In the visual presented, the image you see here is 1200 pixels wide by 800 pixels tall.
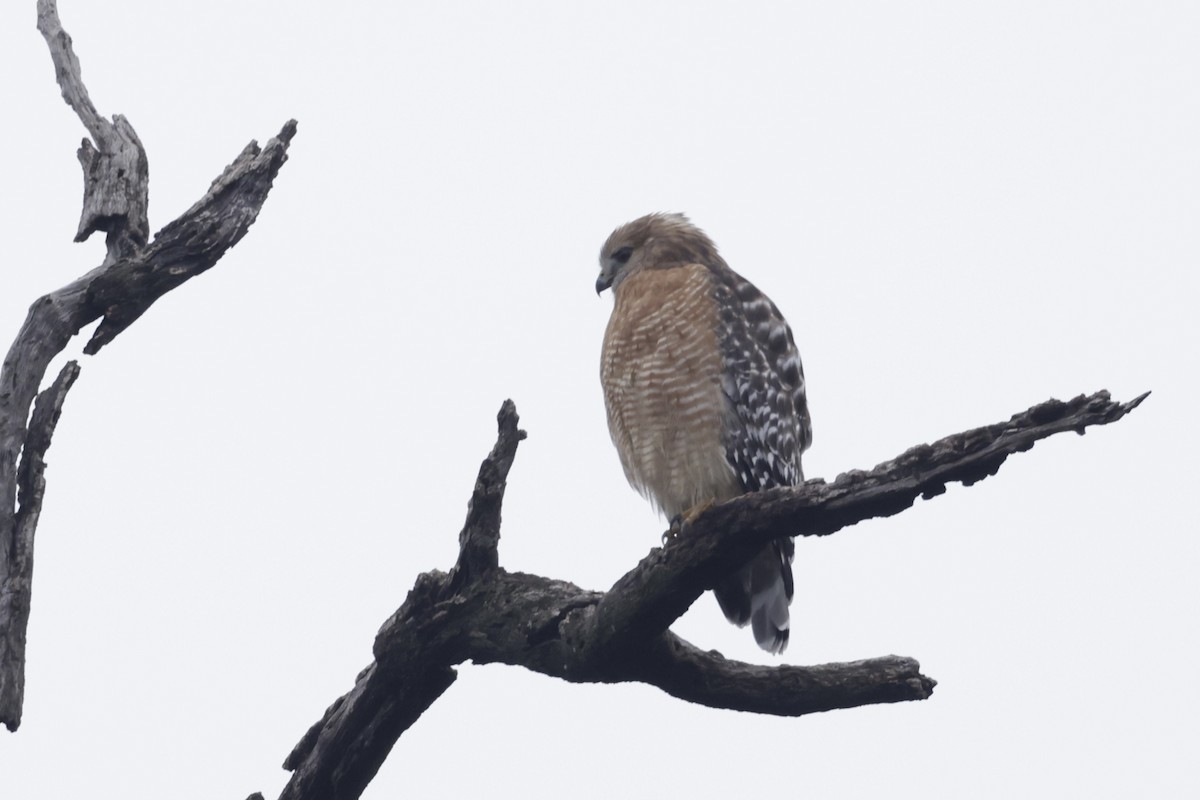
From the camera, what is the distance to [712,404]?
689 cm

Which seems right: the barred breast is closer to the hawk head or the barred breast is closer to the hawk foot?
the hawk foot

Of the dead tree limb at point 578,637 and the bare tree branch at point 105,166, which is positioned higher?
the bare tree branch at point 105,166

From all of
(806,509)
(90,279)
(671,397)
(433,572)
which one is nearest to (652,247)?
(671,397)

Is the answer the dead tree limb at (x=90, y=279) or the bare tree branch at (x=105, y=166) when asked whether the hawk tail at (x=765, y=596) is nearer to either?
the dead tree limb at (x=90, y=279)

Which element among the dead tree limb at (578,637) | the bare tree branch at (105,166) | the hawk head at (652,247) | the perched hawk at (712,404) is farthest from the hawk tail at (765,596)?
the bare tree branch at (105,166)

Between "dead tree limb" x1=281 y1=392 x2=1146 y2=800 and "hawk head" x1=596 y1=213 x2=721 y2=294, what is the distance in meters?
2.67

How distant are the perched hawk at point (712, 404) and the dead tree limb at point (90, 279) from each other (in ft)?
6.53

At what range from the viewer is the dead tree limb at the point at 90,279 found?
19.5 ft

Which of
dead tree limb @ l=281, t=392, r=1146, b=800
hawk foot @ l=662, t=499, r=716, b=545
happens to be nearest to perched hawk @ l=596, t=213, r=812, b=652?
hawk foot @ l=662, t=499, r=716, b=545

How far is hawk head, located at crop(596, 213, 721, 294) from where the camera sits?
7.99 meters

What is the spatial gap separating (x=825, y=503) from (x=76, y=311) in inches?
134

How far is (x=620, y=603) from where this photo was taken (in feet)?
17.9

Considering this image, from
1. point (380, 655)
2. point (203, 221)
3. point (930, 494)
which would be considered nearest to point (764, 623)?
point (380, 655)

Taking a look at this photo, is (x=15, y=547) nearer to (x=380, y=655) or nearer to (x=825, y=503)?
(x=380, y=655)
